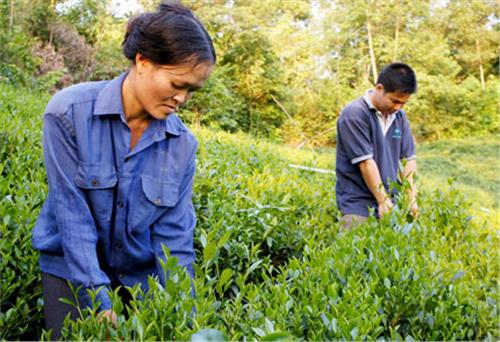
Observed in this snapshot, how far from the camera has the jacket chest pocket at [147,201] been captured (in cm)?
192

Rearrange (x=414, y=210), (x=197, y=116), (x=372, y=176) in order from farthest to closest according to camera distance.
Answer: (x=197, y=116)
(x=372, y=176)
(x=414, y=210)

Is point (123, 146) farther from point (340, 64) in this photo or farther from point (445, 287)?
point (340, 64)

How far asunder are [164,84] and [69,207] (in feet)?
1.80

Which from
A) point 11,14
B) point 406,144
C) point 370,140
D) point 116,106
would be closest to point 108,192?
point 116,106

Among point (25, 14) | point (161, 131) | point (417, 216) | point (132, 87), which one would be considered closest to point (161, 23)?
point (132, 87)

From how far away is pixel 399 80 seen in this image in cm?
355

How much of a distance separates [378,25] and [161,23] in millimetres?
22220

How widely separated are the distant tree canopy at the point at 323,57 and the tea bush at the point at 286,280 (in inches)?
472

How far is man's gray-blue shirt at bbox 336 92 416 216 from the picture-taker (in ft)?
11.7

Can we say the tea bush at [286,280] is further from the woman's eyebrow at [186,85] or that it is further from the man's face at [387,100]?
the man's face at [387,100]

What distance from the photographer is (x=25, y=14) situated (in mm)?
12898

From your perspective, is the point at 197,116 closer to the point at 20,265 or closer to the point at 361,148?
the point at 361,148

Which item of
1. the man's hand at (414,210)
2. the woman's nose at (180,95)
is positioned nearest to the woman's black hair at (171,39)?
the woman's nose at (180,95)

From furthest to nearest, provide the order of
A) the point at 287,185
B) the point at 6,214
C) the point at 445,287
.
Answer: the point at 287,185, the point at 6,214, the point at 445,287
